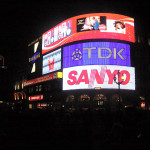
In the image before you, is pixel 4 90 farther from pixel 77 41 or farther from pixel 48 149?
pixel 77 41

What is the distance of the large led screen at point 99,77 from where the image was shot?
45125 millimetres

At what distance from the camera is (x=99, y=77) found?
147ft

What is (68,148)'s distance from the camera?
10508 mm

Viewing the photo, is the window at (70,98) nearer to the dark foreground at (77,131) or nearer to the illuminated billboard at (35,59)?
the illuminated billboard at (35,59)

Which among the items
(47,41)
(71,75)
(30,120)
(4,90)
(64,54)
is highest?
(47,41)

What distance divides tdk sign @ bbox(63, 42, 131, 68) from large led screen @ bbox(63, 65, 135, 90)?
1160 millimetres

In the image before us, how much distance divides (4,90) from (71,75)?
3036 centimetres

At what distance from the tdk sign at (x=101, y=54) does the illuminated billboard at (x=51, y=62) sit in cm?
671

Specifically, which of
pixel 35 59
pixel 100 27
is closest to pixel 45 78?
pixel 35 59

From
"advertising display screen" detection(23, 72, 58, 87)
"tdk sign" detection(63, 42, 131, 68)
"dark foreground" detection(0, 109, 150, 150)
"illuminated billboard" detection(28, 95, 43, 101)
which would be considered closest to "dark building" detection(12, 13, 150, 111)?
"tdk sign" detection(63, 42, 131, 68)

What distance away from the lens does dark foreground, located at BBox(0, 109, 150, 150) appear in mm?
7008

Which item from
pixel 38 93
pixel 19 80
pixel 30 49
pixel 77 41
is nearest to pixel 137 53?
pixel 77 41

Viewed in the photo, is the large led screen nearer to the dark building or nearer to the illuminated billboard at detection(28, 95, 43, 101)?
the dark building

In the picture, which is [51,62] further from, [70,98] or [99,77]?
[99,77]
